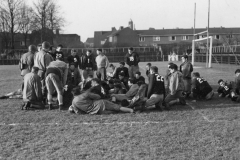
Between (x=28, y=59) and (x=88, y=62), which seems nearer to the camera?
(x=28, y=59)

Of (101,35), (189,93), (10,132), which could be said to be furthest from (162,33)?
(10,132)

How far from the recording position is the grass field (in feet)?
14.7

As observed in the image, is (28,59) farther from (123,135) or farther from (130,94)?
(123,135)

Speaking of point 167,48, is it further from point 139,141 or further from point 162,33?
point 139,141

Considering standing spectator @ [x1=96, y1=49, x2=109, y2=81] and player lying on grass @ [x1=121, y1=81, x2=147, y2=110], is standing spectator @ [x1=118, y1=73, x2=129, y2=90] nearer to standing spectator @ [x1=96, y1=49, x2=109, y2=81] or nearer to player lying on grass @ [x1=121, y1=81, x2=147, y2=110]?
standing spectator @ [x1=96, y1=49, x2=109, y2=81]

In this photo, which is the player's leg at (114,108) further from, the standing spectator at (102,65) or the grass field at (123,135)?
the standing spectator at (102,65)

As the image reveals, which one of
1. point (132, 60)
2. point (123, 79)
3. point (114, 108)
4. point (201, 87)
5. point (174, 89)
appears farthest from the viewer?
point (132, 60)

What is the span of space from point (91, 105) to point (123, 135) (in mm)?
2105

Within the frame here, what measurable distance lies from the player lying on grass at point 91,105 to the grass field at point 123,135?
0.24 metres

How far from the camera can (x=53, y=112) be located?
7.60 m

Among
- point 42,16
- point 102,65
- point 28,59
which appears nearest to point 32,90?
point 28,59

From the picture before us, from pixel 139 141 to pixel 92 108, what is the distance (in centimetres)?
254

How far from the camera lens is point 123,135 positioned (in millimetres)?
5438

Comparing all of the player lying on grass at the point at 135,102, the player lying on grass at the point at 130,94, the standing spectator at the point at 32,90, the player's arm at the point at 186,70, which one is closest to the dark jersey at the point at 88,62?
the player lying on grass at the point at 130,94
